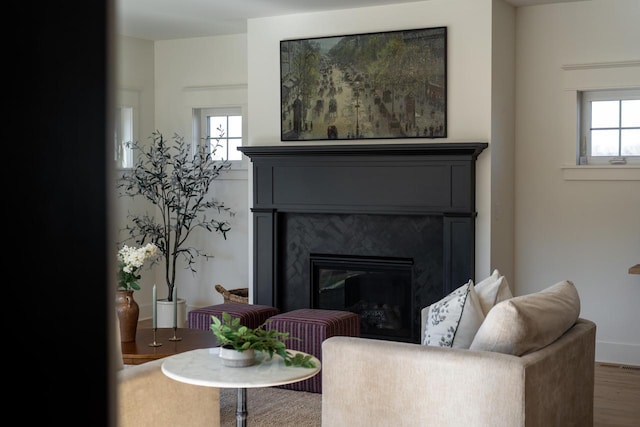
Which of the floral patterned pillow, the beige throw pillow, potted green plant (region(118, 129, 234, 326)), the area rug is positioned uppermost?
potted green plant (region(118, 129, 234, 326))

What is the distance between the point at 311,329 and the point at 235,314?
60cm

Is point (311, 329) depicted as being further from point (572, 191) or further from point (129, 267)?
point (572, 191)

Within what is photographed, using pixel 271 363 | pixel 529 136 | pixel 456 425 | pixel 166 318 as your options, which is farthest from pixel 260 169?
pixel 456 425

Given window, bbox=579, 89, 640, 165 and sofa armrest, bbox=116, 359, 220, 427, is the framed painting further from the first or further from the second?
sofa armrest, bbox=116, 359, 220, 427

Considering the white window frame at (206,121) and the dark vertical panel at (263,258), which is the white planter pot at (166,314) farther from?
the white window frame at (206,121)

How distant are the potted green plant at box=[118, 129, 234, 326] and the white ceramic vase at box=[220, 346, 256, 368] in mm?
Answer: 3766

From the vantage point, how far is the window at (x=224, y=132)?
7078mm

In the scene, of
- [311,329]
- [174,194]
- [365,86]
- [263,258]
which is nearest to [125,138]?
[174,194]

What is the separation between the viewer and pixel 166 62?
729 cm

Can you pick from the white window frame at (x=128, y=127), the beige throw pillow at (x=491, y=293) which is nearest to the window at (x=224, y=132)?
the white window frame at (x=128, y=127)

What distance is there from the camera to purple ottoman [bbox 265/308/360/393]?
4.73 meters

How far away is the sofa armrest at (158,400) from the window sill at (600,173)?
11.5 ft

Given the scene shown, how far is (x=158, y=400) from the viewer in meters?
2.86

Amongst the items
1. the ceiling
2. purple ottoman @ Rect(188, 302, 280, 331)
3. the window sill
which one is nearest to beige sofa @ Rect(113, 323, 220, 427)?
purple ottoman @ Rect(188, 302, 280, 331)
